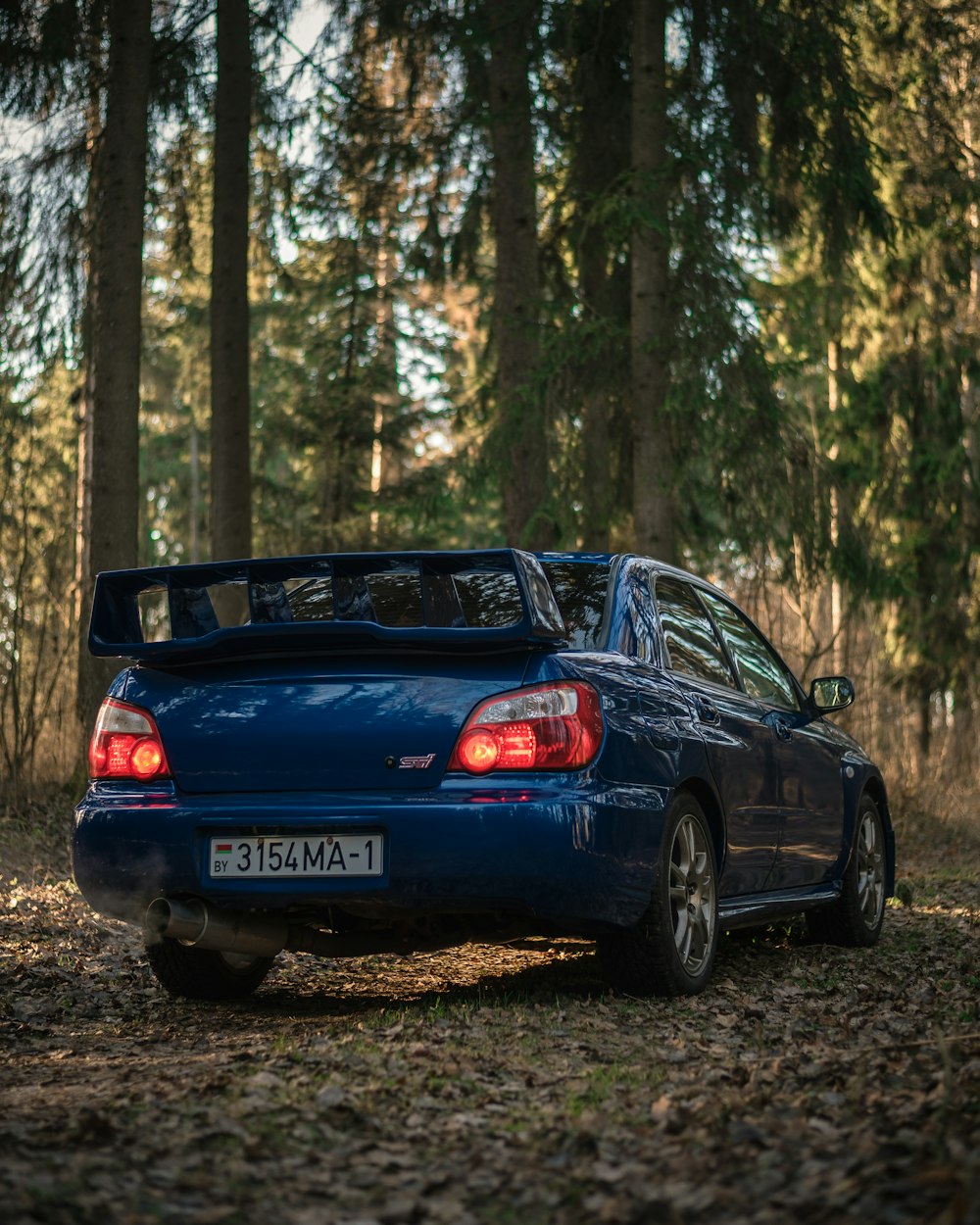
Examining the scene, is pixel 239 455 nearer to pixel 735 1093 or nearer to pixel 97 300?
pixel 97 300

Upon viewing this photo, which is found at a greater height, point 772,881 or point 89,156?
point 89,156

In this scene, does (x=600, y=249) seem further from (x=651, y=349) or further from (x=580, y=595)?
(x=580, y=595)

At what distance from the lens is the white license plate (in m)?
5.21

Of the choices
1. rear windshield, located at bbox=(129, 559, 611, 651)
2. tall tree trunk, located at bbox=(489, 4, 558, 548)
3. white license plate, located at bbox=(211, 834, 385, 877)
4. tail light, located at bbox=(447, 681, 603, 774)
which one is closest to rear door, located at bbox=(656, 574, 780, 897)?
rear windshield, located at bbox=(129, 559, 611, 651)

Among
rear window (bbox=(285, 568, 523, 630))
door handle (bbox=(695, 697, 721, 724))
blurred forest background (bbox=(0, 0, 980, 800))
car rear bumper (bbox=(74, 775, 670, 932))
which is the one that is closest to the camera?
car rear bumper (bbox=(74, 775, 670, 932))

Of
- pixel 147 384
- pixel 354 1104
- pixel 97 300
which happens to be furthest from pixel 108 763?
pixel 147 384

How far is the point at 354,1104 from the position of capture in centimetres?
412

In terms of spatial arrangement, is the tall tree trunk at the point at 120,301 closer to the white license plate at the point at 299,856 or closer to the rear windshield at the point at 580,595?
the rear windshield at the point at 580,595

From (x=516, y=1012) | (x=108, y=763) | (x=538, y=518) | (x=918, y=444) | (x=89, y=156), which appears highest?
(x=89, y=156)

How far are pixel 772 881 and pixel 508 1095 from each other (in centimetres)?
289

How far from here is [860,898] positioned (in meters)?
7.90

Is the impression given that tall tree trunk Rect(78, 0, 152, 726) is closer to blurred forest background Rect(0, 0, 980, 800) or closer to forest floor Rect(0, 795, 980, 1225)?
blurred forest background Rect(0, 0, 980, 800)

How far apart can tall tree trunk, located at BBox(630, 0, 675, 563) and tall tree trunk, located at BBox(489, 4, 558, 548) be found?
4.21 ft

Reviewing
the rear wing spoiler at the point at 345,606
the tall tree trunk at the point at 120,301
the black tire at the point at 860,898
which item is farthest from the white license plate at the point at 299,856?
the tall tree trunk at the point at 120,301
